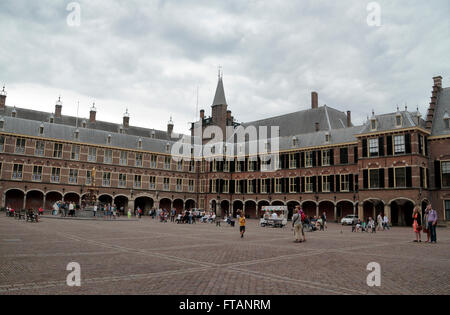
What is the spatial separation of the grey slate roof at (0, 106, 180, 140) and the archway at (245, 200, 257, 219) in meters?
20.2

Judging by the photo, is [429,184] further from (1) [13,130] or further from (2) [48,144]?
(1) [13,130]

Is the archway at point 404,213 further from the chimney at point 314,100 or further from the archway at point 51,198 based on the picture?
the archway at point 51,198

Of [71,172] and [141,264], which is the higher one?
[71,172]

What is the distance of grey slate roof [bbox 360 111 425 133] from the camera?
118ft

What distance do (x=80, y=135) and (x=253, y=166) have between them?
25.8m

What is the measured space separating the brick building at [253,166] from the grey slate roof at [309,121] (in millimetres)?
186

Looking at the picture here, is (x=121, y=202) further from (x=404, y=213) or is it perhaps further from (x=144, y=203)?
(x=404, y=213)

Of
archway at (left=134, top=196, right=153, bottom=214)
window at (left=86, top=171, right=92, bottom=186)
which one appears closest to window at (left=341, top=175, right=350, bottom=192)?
archway at (left=134, top=196, right=153, bottom=214)

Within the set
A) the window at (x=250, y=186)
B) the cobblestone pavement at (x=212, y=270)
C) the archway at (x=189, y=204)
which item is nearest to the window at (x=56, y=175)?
the archway at (x=189, y=204)
